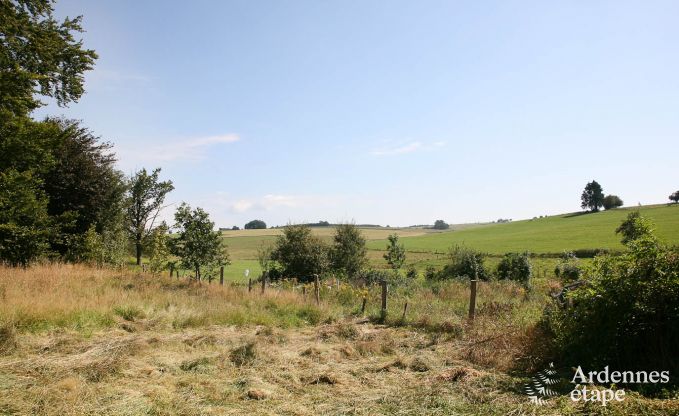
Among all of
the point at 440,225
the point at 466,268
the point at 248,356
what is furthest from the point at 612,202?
the point at 248,356

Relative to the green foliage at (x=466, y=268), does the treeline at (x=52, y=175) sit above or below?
above

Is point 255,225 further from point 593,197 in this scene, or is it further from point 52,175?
point 52,175

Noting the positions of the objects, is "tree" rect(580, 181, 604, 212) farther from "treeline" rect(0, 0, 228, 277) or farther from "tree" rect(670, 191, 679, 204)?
"treeline" rect(0, 0, 228, 277)

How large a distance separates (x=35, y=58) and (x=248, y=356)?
1216 centimetres

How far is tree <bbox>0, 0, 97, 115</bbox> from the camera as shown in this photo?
37.3ft

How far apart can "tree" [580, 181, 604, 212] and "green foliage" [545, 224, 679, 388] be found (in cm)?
10018

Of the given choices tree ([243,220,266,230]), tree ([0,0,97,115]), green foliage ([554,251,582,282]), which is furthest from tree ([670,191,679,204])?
tree ([0,0,97,115])

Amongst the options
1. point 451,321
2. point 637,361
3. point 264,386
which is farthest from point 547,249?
point 264,386

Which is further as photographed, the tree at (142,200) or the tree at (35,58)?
the tree at (142,200)

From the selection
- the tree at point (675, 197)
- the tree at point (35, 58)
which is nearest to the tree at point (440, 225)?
the tree at point (675, 197)

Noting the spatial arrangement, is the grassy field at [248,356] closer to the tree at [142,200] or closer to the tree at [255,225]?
the tree at [142,200]

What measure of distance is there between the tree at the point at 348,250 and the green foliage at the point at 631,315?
80.7ft

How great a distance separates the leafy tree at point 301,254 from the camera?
28.7m

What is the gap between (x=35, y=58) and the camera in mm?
13000
